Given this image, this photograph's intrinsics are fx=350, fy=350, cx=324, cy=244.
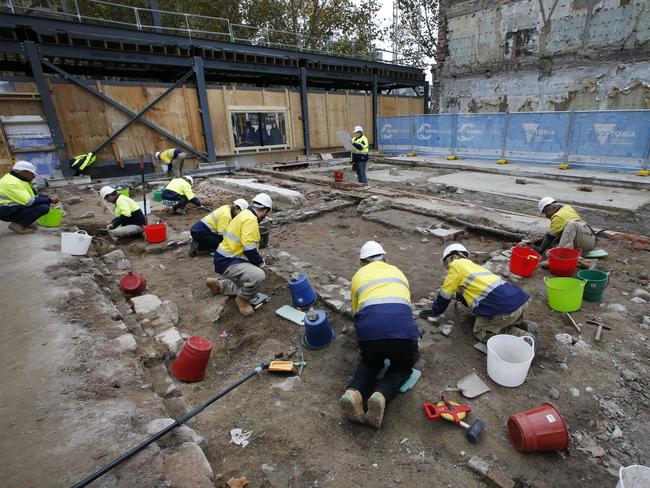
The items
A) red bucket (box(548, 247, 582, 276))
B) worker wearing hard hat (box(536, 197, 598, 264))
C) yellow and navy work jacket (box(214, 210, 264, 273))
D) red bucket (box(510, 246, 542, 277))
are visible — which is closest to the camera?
yellow and navy work jacket (box(214, 210, 264, 273))

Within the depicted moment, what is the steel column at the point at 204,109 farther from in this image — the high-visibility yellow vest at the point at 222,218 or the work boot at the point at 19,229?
the high-visibility yellow vest at the point at 222,218

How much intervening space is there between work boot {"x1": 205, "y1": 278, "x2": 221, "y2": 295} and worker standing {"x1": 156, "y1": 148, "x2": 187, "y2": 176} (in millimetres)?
8212

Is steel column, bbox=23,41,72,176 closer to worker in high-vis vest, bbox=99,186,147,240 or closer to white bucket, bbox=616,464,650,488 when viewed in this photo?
worker in high-vis vest, bbox=99,186,147,240

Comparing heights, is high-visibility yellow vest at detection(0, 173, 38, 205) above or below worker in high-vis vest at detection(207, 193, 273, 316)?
above

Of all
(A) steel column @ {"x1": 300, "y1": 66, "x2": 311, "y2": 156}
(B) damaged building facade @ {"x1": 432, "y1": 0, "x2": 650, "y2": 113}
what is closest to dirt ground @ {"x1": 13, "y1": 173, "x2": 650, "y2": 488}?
(A) steel column @ {"x1": 300, "y1": 66, "x2": 311, "y2": 156}

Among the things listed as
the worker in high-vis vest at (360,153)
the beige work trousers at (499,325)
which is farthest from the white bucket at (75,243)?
the worker in high-vis vest at (360,153)

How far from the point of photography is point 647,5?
12.9 metres

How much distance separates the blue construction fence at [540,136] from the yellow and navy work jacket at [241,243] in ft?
36.1

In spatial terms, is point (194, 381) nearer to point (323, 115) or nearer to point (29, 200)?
point (29, 200)

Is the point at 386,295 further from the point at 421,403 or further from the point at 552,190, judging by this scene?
the point at 552,190

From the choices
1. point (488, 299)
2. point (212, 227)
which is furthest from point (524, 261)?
point (212, 227)

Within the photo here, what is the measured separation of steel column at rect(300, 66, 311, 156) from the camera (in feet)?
51.9

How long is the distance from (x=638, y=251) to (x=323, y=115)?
47.0ft

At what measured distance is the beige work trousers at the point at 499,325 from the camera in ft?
11.1
